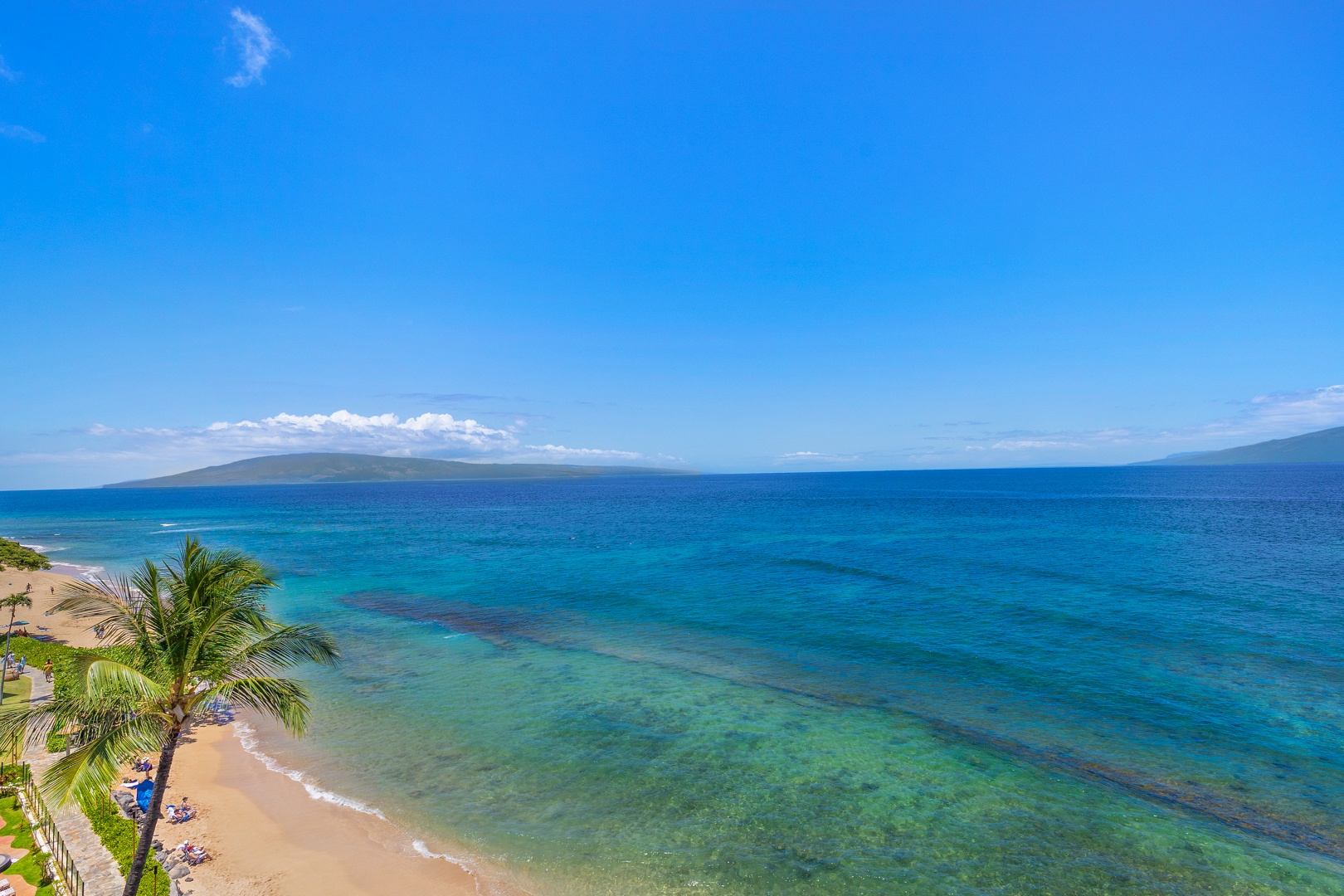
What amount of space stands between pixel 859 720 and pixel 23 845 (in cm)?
2982

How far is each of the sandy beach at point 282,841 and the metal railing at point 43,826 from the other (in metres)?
2.77

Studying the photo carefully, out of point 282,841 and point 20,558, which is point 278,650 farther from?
point 20,558

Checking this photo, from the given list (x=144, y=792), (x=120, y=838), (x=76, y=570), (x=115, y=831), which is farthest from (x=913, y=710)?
(x=76, y=570)

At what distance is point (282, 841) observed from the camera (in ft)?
66.3

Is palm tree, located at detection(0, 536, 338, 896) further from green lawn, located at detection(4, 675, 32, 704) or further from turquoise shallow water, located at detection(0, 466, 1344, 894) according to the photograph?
green lawn, located at detection(4, 675, 32, 704)

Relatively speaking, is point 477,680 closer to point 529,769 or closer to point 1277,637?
point 529,769

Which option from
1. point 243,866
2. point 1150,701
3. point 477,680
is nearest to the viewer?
point 243,866

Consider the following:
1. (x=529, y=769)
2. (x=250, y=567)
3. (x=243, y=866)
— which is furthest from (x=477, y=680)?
(x=250, y=567)

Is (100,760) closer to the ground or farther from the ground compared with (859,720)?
farther from the ground

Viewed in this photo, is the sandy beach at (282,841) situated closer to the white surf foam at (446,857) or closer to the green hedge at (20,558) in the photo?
the white surf foam at (446,857)

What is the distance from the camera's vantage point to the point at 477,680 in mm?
34531

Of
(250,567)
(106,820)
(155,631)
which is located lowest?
(106,820)

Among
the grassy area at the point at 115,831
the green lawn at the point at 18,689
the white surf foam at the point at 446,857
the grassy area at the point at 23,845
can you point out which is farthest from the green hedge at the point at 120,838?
the green lawn at the point at 18,689

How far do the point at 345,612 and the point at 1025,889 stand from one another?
51020 mm
